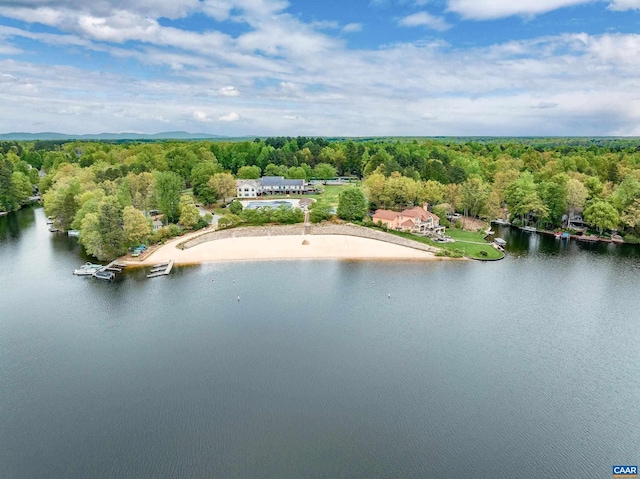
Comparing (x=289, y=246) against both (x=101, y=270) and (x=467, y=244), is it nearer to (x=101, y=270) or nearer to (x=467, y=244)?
(x=101, y=270)

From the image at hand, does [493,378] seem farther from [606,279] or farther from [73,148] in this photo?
[73,148]

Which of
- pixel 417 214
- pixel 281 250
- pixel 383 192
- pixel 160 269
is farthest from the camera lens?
pixel 383 192

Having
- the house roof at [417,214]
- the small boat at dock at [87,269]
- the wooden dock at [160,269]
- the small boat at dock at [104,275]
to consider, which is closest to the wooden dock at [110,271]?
the small boat at dock at [104,275]

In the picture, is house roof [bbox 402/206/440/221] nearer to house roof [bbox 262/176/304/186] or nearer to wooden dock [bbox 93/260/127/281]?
house roof [bbox 262/176/304/186]

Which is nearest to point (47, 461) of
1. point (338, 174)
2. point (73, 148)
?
point (338, 174)

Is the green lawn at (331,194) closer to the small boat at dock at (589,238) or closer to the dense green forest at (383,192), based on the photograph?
the dense green forest at (383,192)

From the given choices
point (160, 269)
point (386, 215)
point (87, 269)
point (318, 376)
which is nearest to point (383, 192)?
point (386, 215)
